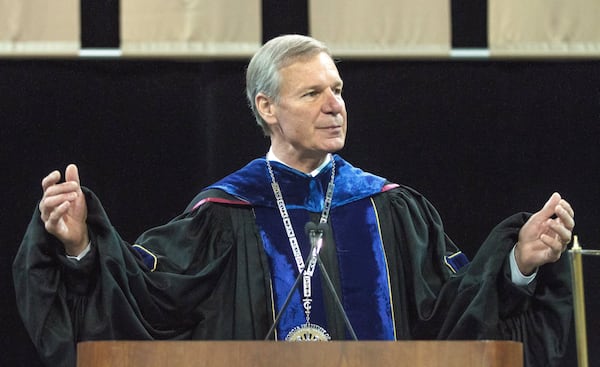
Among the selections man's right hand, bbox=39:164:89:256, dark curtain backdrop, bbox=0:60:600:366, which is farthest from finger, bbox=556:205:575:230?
dark curtain backdrop, bbox=0:60:600:366

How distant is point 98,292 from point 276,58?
1.19 metres

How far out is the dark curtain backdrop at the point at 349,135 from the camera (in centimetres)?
653

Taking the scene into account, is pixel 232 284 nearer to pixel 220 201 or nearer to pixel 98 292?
pixel 220 201

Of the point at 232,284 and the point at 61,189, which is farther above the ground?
the point at 61,189

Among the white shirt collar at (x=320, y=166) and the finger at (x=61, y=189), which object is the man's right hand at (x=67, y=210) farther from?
the white shirt collar at (x=320, y=166)

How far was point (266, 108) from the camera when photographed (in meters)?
5.29

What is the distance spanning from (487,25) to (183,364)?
363 cm

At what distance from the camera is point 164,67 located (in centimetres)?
663

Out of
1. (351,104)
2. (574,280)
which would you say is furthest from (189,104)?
(574,280)

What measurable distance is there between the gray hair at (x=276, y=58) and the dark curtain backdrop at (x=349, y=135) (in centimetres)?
132

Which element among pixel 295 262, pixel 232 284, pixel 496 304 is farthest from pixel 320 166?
pixel 496 304

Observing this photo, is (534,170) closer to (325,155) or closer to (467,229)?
(467,229)

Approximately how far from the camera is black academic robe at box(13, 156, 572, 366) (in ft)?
15.1

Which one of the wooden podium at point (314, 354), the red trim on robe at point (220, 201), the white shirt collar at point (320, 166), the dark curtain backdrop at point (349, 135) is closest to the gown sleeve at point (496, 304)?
the white shirt collar at point (320, 166)
